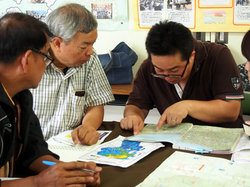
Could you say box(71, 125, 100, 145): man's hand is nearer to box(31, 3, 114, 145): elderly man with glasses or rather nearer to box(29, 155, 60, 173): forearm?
box(31, 3, 114, 145): elderly man with glasses

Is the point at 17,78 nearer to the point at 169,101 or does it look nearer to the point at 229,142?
the point at 229,142

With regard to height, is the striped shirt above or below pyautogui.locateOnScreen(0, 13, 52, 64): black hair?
below

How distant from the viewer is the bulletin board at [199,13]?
9.29 feet

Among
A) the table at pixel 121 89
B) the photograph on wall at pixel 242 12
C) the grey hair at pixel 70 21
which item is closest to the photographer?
the grey hair at pixel 70 21

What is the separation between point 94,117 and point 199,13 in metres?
1.60

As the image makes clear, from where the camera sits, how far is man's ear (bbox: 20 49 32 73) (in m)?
1.12

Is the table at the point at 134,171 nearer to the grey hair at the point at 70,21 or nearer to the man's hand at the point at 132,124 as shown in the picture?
the man's hand at the point at 132,124

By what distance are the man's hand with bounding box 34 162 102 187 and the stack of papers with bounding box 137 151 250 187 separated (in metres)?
0.16

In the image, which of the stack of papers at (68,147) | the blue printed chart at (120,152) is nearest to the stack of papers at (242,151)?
the blue printed chart at (120,152)

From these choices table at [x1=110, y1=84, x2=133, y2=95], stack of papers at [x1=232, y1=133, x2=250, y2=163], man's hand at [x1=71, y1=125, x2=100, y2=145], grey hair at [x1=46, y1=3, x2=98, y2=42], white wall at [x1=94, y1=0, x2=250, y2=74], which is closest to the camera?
stack of papers at [x1=232, y1=133, x2=250, y2=163]

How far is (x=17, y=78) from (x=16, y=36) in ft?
0.47

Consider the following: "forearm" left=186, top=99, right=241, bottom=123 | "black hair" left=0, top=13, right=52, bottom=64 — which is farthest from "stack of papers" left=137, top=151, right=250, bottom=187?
"black hair" left=0, top=13, right=52, bottom=64

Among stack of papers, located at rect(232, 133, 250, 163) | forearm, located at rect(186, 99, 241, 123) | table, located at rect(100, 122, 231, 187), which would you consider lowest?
table, located at rect(100, 122, 231, 187)

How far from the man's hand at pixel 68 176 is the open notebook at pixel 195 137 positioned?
432 millimetres
